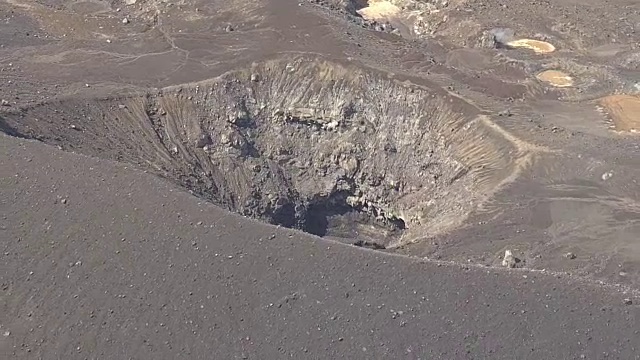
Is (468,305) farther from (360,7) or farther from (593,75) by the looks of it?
(360,7)

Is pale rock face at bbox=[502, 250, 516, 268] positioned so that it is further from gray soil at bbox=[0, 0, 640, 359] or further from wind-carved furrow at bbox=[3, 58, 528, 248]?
wind-carved furrow at bbox=[3, 58, 528, 248]

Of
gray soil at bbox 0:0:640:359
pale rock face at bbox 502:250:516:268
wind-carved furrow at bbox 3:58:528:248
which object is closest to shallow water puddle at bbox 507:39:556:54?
gray soil at bbox 0:0:640:359

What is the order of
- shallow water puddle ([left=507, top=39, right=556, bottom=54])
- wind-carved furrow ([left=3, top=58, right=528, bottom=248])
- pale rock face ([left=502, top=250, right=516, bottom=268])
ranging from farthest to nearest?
shallow water puddle ([left=507, top=39, right=556, bottom=54])
wind-carved furrow ([left=3, top=58, right=528, bottom=248])
pale rock face ([left=502, top=250, right=516, bottom=268])

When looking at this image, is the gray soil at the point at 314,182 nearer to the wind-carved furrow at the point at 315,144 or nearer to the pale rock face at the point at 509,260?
the wind-carved furrow at the point at 315,144

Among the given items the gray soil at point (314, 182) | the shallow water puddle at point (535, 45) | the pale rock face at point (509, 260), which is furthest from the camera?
the shallow water puddle at point (535, 45)

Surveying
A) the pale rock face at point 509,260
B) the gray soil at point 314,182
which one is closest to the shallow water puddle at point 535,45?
the gray soil at point 314,182
